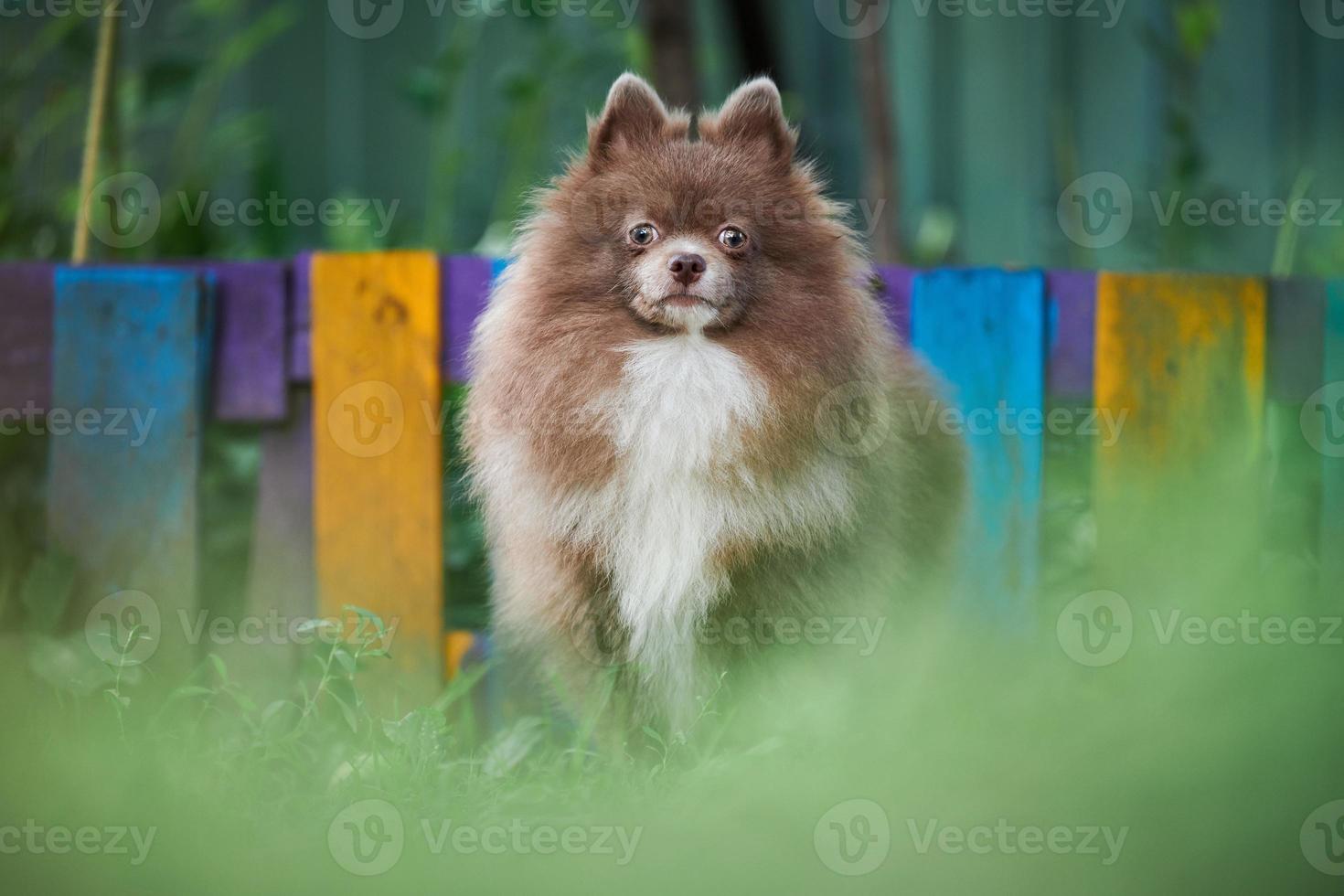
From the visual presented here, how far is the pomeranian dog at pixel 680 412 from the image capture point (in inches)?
102

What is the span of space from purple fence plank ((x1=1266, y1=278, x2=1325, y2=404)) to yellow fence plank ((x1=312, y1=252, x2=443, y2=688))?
226cm

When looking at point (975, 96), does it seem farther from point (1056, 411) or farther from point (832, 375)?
point (832, 375)

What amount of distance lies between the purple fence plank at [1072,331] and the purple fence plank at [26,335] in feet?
8.87

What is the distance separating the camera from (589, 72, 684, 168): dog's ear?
109 inches

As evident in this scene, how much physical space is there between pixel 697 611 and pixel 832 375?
609 mm

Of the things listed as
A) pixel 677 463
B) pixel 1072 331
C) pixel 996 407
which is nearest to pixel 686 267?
pixel 677 463

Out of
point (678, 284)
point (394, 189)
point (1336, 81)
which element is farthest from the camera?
point (394, 189)

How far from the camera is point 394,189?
6723 mm

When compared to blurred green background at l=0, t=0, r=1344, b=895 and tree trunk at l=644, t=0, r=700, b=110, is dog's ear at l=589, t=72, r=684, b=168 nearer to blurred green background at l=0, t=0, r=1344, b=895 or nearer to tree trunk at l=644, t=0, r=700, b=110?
blurred green background at l=0, t=0, r=1344, b=895

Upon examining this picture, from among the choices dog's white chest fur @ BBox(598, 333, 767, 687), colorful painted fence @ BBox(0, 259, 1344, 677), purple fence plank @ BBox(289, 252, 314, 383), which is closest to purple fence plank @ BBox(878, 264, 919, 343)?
colorful painted fence @ BBox(0, 259, 1344, 677)

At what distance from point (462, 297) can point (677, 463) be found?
99cm

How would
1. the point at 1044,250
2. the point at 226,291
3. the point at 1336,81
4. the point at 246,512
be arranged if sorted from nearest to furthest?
the point at 226,291 → the point at 246,512 → the point at 1336,81 → the point at 1044,250

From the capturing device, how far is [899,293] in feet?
11.0

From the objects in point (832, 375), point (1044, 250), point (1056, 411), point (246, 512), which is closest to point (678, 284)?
point (832, 375)
